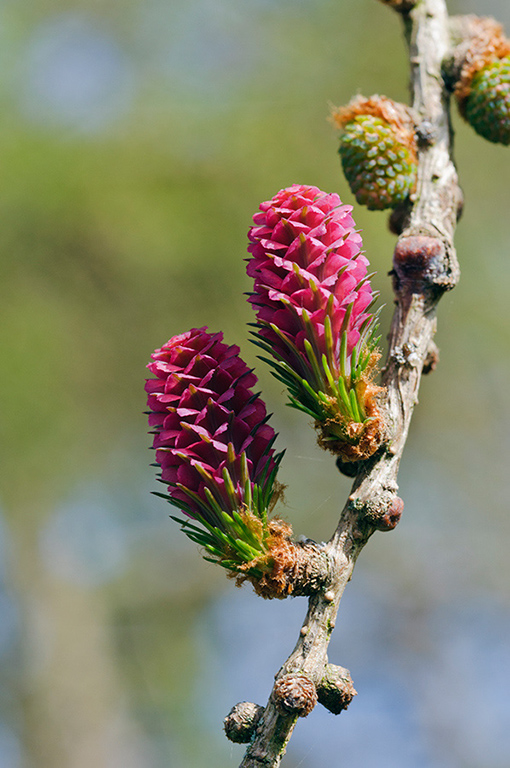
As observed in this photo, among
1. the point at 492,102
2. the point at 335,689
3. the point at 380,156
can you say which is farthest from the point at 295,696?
the point at 492,102

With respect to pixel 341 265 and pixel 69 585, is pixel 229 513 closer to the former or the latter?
pixel 341 265

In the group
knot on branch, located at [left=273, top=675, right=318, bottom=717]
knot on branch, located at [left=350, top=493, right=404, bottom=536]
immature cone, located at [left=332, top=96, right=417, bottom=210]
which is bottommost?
knot on branch, located at [left=273, top=675, right=318, bottom=717]

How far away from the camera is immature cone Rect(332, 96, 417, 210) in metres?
0.76

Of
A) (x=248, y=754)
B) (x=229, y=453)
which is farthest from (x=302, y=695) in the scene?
(x=229, y=453)

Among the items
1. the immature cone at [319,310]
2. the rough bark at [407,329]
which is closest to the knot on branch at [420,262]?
the rough bark at [407,329]

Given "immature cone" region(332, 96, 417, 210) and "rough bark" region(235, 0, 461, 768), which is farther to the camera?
"immature cone" region(332, 96, 417, 210)

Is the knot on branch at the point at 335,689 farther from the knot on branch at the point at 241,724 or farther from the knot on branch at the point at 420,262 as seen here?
the knot on branch at the point at 420,262

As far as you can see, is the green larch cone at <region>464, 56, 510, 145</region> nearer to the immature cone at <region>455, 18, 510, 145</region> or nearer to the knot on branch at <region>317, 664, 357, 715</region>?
the immature cone at <region>455, 18, 510, 145</region>

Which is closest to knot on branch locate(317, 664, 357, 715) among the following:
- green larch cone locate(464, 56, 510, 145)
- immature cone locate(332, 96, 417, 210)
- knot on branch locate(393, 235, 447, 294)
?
knot on branch locate(393, 235, 447, 294)

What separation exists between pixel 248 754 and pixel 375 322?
14.6 inches

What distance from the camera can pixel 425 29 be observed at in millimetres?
889

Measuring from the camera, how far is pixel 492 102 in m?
0.81

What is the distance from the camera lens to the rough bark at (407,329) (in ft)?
1.86

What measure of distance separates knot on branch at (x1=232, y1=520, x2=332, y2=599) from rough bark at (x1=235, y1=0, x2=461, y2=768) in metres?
0.01
